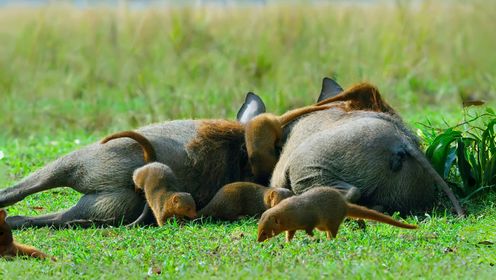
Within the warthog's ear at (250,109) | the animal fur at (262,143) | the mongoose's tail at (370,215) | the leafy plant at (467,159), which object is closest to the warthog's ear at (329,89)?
the warthog's ear at (250,109)

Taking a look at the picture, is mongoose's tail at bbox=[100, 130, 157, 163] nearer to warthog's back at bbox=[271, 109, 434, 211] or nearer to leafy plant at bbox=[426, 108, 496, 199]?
warthog's back at bbox=[271, 109, 434, 211]

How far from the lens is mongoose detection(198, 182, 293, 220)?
7.59m

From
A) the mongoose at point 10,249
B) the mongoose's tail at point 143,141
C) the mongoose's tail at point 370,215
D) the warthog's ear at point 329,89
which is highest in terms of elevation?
the warthog's ear at point 329,89

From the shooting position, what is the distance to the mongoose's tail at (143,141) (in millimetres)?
7770

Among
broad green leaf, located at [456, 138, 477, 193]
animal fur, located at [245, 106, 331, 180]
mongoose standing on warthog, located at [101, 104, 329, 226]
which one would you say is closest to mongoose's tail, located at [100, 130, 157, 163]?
mongoose standing on warthog, located at [101, 104, 329, 226]

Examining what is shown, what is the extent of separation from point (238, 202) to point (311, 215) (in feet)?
3.92

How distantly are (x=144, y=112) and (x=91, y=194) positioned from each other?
4992mm

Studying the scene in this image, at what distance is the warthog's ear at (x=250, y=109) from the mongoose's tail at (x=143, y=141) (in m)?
0.88

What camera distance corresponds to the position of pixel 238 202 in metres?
7.61

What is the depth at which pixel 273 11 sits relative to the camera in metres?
16.2

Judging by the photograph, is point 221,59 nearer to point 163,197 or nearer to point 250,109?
point 250,109

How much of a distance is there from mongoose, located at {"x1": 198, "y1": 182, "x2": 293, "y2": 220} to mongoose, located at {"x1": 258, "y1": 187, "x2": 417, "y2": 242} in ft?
3.21

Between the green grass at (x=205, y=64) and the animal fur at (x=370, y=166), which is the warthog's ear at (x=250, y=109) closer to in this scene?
the animal fur at (x=370, y=166)

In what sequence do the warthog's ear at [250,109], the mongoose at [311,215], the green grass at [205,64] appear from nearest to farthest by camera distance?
1. the mongoose at [311,215]
2. the warthog's ear at [250,109]
3. the green grass at [205,64]
